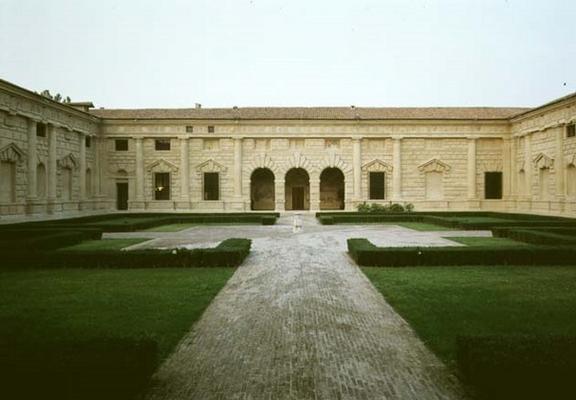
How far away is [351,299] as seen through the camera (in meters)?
9.16

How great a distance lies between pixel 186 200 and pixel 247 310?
95.3ft

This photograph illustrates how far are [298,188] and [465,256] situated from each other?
28548 mm

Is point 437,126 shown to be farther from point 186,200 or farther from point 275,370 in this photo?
point 275,370

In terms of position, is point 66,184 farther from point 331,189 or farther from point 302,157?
point 331,189

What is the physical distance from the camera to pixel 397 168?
36.6 metres

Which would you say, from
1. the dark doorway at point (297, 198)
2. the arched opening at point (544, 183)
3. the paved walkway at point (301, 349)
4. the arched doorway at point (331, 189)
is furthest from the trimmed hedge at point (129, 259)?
the arched doorway at point (331, 189)

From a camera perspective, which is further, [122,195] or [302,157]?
[122,195]

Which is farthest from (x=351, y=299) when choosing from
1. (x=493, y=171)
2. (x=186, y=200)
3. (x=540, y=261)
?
(x=493, y=171)

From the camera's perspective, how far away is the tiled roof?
36.4m

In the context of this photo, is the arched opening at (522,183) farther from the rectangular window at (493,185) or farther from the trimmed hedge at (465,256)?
the trimmed hedge at (465,256)

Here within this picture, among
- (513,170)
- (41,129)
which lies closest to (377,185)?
(513,170)

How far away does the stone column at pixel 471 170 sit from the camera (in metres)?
36.4

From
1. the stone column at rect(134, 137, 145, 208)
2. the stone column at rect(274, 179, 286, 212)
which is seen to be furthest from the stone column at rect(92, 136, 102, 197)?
the stone column at rect(274, 179, 286, 212)

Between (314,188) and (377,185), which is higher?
(377,185)
